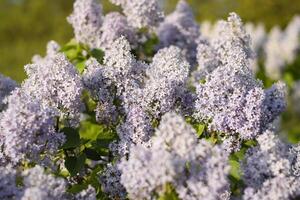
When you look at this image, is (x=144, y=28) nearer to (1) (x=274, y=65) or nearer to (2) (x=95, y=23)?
(2) (x=95, y=23)

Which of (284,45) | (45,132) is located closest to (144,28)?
(45,132)

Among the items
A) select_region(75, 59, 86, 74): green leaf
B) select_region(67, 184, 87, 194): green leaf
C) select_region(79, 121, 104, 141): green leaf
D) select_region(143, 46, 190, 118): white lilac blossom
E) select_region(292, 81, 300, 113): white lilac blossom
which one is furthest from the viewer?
select_region(292, 81, 300, 113): white lilac blossom

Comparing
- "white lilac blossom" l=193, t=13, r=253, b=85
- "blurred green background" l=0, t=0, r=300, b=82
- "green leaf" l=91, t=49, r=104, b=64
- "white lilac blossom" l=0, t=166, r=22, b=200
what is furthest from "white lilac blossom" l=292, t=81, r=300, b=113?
"white lilac blossom" l=0, t=166, r=22, b=200

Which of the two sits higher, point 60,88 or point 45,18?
point 45,18

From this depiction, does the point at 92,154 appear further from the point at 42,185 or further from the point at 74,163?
the point at 42,185

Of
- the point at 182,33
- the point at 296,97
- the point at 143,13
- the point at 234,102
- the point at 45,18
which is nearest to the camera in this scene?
the point at 234,102

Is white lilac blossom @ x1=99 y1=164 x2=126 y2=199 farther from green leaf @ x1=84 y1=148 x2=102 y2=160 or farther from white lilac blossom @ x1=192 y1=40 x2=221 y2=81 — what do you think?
white lilac blossom @ x1=192 y1=40 x2=221 y2=81

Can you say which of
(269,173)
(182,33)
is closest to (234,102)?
(269,173)
